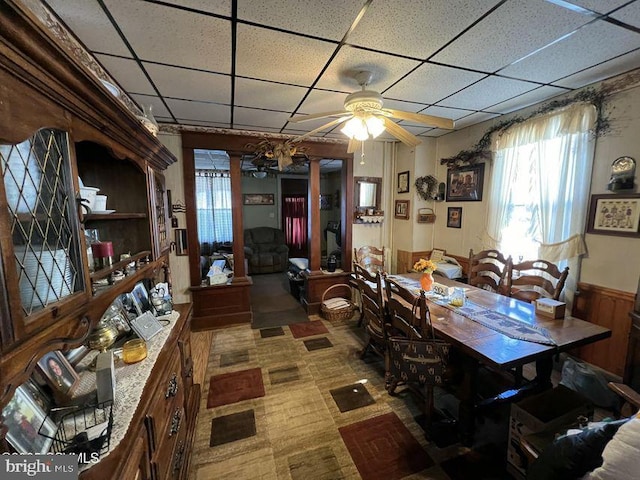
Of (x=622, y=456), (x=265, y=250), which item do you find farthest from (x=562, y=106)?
(x=265, y=250)

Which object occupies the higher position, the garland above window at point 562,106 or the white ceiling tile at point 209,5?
the white ceiling tile at point 209,5

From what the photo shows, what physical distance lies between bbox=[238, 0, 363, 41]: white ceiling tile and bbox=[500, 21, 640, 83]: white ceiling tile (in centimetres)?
138

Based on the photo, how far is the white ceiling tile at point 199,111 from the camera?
2596 mm

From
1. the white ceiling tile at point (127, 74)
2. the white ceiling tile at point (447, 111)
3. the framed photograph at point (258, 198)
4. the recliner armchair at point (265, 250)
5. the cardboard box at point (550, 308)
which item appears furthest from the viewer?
the framed photograph at point (258, 198)

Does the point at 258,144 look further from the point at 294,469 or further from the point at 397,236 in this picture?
the point at 294,469

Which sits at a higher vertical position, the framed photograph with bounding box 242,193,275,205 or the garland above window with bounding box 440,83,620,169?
the garland above window with bounding box 440,83,620,169

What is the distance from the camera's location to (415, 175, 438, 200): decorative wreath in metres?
3.93

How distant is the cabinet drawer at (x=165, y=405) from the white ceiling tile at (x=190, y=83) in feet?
6.51

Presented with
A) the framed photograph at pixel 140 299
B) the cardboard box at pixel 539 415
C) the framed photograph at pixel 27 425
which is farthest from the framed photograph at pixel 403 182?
the framed photograph at pixel 27 425

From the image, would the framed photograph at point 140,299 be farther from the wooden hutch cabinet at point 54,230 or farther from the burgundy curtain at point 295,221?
the burgundy curtain at point 295,221

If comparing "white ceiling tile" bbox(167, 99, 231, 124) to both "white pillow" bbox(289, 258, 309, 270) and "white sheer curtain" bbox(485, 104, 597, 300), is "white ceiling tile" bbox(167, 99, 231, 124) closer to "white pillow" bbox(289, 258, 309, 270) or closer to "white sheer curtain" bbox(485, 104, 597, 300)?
"white pillow" bbox(289, 258, 309, 270)

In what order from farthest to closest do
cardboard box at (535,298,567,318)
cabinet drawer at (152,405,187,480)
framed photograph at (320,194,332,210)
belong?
framed photograph at (320,194,332,210)
cardboard box at (535,298,567,318)
cabinet drawer at (152,405,187,480)

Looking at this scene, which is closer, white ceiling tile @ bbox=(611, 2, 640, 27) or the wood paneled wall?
white ceiling tile @ bbox=(611, 2, 640, 27)

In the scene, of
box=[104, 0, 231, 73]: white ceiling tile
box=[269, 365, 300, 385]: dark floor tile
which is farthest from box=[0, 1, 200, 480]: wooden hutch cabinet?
box=[269, 365, 300, 385]: dark floor tile
